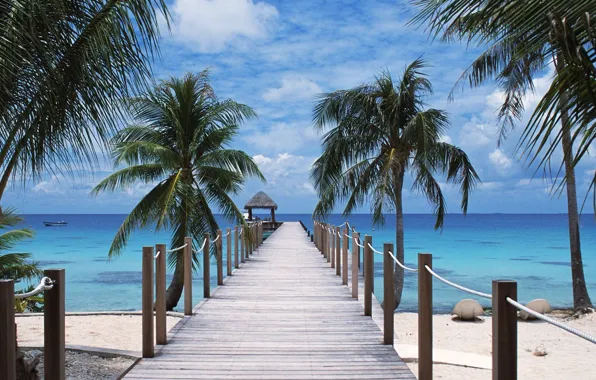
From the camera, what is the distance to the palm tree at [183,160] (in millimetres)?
14625

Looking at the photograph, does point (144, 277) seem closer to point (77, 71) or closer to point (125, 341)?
point (77, 71)

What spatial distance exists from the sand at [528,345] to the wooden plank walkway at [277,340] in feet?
3.31

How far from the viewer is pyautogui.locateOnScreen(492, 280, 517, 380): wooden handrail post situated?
324cm

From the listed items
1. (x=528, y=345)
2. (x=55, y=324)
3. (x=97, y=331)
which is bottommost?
(x=528, y=345)

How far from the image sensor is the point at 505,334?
3.26 meters

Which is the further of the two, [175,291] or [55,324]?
[175,291]

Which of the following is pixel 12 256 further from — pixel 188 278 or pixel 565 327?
pixel 565 327

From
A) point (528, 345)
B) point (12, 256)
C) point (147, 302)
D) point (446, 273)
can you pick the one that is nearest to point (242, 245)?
point (12, 256)

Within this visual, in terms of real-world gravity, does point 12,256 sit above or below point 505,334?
below

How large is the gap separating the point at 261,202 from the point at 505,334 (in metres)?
43.4

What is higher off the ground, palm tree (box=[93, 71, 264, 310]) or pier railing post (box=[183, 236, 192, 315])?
palm tree (box=[93, 71, 264, 310])

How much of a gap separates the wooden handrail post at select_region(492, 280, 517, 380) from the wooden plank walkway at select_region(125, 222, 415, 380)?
7.27ft

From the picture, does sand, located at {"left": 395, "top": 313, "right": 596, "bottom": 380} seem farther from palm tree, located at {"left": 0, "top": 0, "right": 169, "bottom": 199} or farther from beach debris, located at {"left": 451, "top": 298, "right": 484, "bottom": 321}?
palm tree, located at {"left": 0, "top": 0, "right": 169, "bottom": 199}

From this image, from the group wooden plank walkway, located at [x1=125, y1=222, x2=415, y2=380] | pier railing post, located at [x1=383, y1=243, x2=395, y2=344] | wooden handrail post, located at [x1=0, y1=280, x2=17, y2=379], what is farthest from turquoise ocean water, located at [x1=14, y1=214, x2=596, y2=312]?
wooden handrail post, located at [x1=0, y1=280, x2=17, y2=379]
